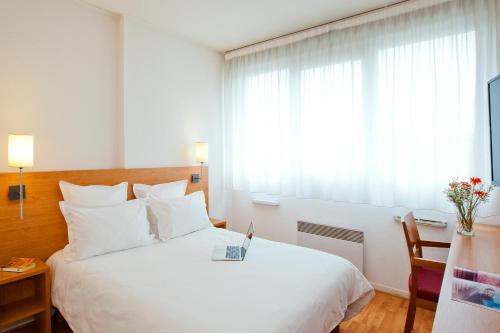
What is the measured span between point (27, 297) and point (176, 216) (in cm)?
126

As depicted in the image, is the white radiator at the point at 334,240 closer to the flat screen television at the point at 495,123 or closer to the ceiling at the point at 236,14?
the flat screen television at the point at 495,123

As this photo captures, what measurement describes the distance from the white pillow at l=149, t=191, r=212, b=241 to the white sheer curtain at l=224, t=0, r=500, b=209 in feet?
3.38

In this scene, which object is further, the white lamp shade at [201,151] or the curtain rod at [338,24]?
the white lamp shade at [201,151]

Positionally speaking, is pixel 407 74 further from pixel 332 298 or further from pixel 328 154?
pixel 332 298

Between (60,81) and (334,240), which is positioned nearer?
(60,81)

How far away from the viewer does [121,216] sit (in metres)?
2.27

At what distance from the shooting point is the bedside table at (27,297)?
5.99ft

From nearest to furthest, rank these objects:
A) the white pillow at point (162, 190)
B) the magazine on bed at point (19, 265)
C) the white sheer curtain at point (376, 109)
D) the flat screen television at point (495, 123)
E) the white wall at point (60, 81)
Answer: the flat screen television at point (495, 123) < the magazine on bed at point (19, 265) < the white wall at point (60, 81) < the white sheer curtain at point (376, 109) < the white pillow at point (162, 190)

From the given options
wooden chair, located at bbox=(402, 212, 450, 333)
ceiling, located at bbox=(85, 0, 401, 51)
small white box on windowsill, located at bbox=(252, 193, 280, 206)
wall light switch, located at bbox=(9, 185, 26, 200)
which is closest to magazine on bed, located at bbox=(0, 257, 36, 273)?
wall light switch, located at bbox=(9, 185, 26, 200)

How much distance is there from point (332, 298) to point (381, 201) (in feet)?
4.44

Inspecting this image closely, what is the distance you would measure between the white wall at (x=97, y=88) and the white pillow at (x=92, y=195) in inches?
9.7

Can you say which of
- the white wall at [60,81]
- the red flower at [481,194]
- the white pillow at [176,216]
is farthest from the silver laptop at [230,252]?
the red flower at [481,194]

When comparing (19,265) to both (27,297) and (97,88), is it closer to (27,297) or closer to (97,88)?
(27,297)

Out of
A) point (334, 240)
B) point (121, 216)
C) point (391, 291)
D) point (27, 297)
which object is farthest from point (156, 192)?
point (391, 291)
